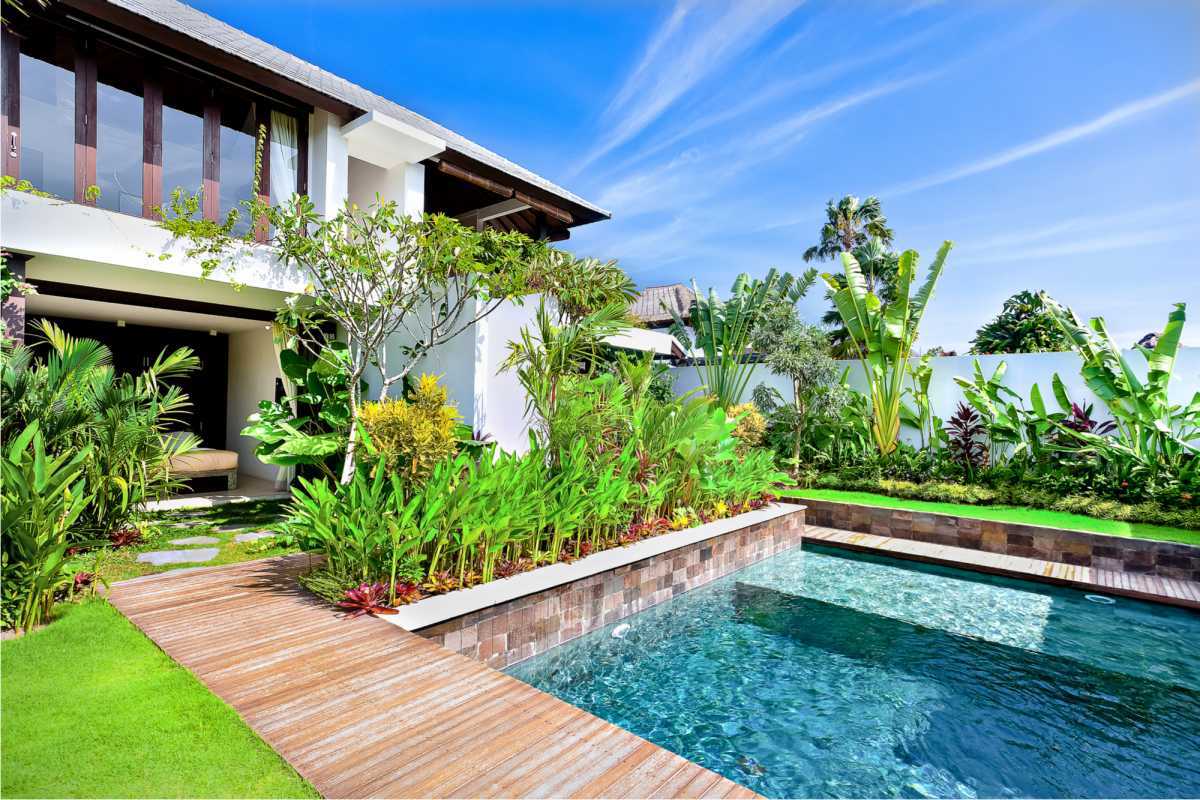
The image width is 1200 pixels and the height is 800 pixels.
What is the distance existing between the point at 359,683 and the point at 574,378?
5636 mm

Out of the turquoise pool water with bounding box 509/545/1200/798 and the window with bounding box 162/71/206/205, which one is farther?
the window with bounding box 162/71/206/205

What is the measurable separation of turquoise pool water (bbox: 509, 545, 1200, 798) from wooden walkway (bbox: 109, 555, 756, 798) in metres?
1.33

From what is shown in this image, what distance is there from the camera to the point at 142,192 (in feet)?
26.0

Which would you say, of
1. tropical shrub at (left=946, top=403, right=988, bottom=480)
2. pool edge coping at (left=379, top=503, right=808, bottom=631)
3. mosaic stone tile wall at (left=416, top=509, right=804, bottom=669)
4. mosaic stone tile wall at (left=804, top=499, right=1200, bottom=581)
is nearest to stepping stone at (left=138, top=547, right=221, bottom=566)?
pool edge coping at (left=379, top=503, right=808, bottom=631)

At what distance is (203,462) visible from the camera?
1004cm

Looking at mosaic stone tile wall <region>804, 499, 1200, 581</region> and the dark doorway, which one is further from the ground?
the dark doorway

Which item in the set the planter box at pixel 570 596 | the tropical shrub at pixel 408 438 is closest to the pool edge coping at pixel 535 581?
the planter box at pixel 570 596

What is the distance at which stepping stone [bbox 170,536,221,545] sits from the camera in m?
6.90

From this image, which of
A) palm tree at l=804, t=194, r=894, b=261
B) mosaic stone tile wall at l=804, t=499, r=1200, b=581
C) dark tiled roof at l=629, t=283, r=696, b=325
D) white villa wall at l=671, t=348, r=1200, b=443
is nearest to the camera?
mosaic stone tile wall at l=804, t=499, r=1200, b=581

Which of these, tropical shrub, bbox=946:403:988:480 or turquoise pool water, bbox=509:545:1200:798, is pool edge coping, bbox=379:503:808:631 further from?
tropical shrub, bbox=946:403:988:480

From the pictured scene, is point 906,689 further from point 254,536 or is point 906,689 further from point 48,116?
point 48,116

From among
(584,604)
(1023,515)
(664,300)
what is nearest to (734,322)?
(1023,515)

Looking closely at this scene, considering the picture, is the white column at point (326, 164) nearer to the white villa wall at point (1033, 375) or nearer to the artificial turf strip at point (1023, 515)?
the artificial turf strip at point (1023, 515)

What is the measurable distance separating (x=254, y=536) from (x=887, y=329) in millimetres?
12198
